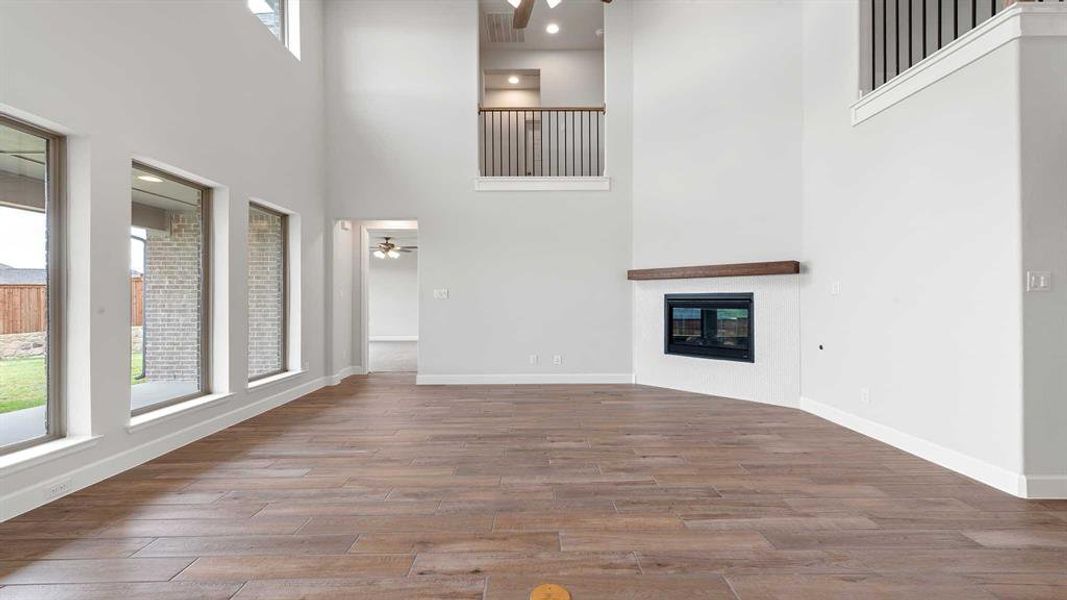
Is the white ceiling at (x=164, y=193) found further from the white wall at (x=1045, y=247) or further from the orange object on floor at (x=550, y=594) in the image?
the white wall at (x=1045, y=247)

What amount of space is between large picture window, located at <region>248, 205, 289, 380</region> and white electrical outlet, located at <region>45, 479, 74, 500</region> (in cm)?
221

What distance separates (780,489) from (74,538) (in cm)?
378

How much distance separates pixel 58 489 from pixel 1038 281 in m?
5.83

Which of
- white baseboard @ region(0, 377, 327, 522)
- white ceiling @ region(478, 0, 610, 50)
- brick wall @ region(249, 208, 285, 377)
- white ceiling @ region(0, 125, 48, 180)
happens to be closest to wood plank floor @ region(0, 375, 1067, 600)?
white baseboard @ region(0, 377, 327, 522)

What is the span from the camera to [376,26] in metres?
6.48

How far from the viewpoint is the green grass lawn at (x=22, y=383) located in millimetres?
2715

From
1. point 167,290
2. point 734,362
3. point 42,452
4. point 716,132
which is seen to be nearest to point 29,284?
point 42,452

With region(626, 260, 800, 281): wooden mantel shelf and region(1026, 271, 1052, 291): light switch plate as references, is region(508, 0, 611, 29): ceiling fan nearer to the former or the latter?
region(626, 260, 800, 281): wooden mantel shelf

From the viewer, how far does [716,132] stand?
5605mm

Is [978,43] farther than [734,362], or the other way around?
[734,362]

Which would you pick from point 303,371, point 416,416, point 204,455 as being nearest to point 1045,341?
point 416,416

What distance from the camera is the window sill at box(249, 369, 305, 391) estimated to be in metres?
4.85

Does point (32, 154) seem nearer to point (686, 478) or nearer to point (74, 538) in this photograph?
point (74, 538)

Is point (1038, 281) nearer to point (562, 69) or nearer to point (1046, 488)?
point (1046, 488)
